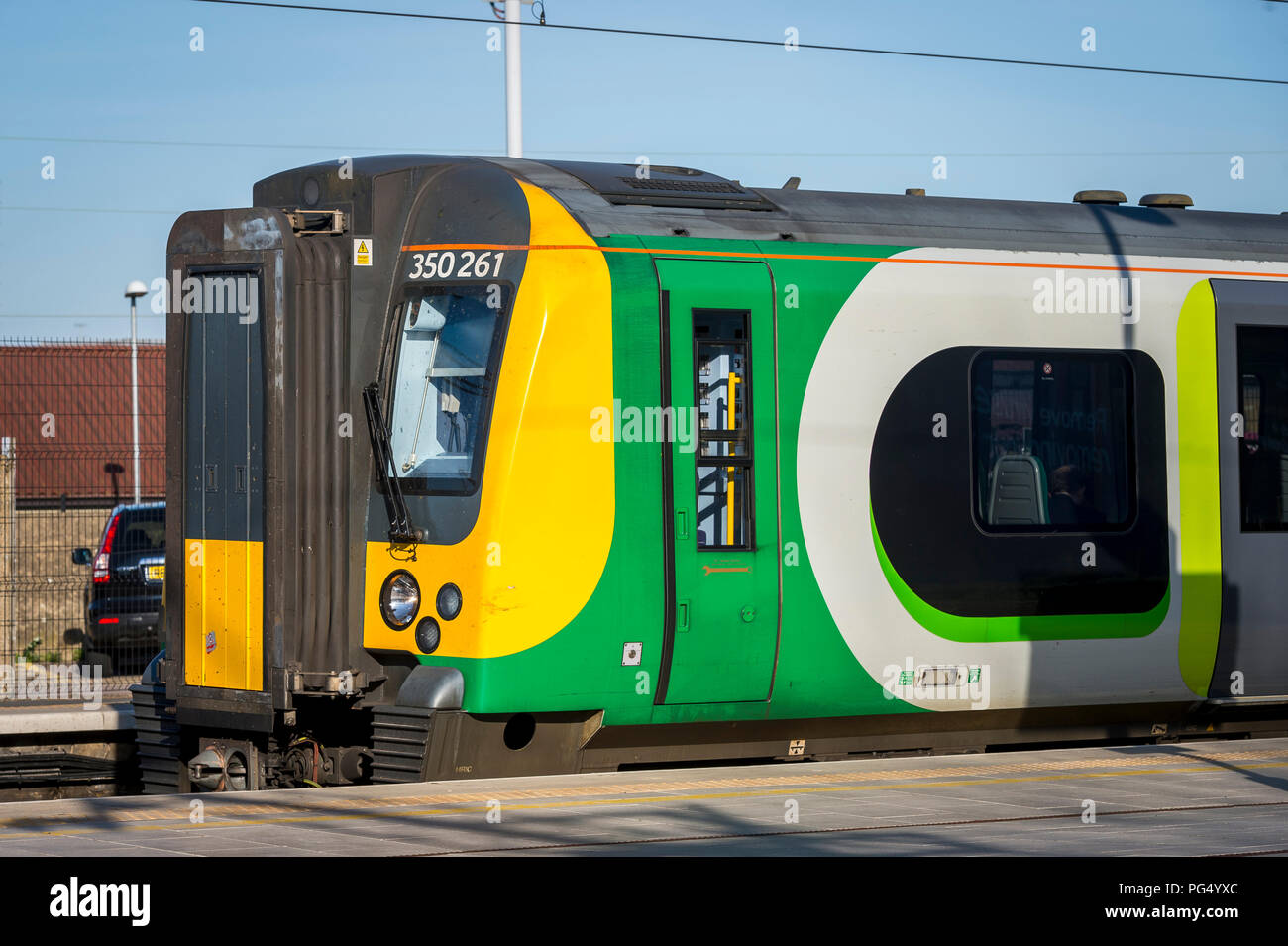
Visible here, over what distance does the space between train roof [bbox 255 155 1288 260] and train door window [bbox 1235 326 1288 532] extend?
652 millimetres

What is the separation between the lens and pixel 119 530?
19.1m

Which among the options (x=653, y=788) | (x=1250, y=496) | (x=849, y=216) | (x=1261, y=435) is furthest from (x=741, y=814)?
(x=1261, y=435)

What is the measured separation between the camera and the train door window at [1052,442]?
9.54m

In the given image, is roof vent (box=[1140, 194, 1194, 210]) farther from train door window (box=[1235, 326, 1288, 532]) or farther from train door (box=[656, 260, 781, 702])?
train door (box=[656, 260, 781, 702])

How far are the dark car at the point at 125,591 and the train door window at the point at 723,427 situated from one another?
1164 centimetres

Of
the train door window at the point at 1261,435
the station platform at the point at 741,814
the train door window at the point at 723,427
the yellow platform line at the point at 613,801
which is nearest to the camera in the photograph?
the station platform at the point at 741,814

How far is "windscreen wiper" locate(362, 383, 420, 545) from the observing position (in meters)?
8.49

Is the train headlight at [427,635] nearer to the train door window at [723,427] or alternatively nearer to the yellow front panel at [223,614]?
the yellow front panel at [223,614]

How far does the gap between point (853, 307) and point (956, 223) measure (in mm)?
1122

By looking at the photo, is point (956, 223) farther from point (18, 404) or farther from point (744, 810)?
point (18, 404)

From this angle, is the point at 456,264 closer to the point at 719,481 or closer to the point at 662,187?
the point at 662,187

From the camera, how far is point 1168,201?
11242 millimetres

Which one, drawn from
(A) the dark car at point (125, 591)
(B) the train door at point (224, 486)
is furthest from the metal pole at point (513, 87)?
(B) the train door at point (224, 486)

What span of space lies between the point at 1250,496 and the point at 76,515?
617 inches
